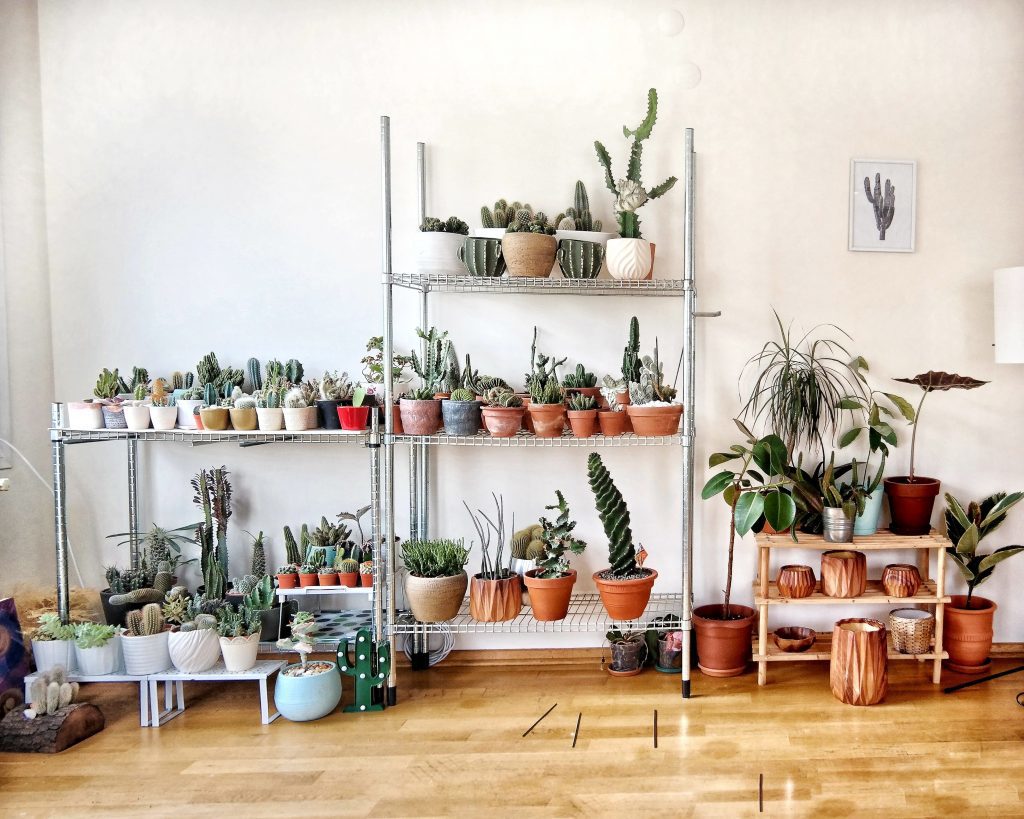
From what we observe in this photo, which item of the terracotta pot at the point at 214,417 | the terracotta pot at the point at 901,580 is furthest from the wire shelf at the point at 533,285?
the terracotta pot at the point at 901,580

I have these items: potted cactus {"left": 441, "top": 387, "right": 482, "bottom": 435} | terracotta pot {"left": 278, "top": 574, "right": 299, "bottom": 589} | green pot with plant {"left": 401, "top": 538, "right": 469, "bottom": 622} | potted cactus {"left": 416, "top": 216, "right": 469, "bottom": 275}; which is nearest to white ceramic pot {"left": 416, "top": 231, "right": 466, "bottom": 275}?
potted cactus {"left": 416, "top": 216, "right": 469, "bottom": 275}

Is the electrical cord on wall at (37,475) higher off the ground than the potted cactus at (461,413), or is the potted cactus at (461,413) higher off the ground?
the potted cactus at (461,413)

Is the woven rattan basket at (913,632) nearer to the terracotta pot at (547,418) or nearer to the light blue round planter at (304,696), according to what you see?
the terracotta pot at (547,418)

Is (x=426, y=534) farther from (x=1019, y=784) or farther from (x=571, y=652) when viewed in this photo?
(x=1019, y=784)

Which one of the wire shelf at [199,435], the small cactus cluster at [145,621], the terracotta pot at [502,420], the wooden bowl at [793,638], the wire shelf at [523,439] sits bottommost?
the wooden bowl at [793,638]

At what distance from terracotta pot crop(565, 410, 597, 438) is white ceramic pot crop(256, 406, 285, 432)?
112 cm

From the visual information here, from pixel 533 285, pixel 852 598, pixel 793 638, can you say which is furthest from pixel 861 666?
pixel 533 285

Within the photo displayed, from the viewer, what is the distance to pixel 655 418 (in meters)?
2.71

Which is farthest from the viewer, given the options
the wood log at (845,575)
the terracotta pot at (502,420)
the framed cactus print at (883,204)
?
the framed cactus print at (883,204)

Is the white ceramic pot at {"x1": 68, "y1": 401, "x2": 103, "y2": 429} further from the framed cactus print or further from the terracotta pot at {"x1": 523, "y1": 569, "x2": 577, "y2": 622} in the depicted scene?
the framed cactus print

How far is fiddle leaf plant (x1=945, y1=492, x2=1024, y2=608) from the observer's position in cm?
301

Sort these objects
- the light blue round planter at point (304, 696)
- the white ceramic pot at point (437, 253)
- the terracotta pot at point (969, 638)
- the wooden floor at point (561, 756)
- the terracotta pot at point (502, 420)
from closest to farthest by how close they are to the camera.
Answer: the wooden floor at point (561, 756) < the light blue round planter at point (304, 696) < the terracotta pot at point (502, 420) < the white ceramic pot at point (437, 253) < the terracotta pot at point (969, 638)

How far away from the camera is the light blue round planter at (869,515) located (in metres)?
2.99

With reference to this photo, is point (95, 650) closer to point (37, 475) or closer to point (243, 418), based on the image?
point (37, 475)
